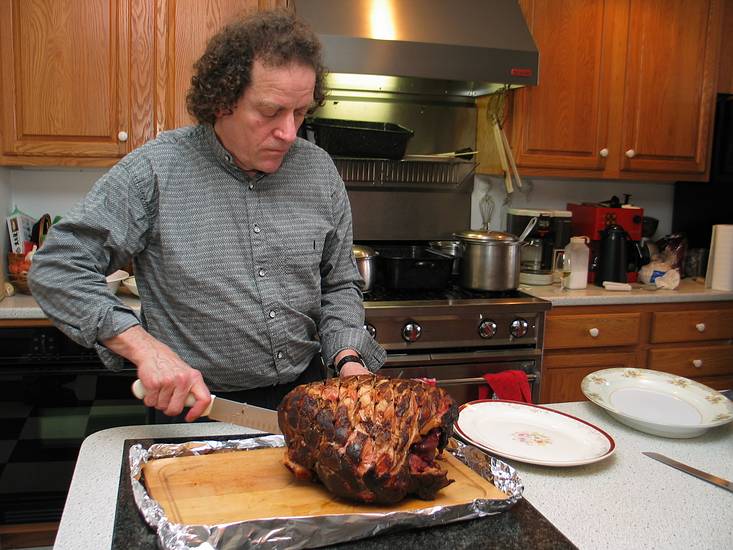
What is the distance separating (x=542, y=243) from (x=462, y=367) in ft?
2.63

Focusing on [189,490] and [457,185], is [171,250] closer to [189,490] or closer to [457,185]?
[189,490]

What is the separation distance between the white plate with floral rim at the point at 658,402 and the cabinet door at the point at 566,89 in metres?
1.62

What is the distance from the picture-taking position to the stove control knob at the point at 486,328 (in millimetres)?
2527

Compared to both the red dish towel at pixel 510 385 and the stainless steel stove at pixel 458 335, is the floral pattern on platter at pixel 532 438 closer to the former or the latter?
the red dish towel at pixel 510 385

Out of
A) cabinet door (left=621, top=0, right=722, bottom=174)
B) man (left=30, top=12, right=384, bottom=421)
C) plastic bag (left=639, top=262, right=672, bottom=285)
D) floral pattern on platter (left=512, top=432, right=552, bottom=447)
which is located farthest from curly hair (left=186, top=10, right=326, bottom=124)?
plastic bag (left=639, top=262, right=672, bottom=285)

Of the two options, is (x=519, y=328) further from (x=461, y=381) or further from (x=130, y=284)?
(x=130, y=284)

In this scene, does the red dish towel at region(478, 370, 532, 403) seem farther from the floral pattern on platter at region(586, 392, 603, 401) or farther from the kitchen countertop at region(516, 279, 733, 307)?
Result: the floral pattern on platter at region(586, 392, 603, 401)

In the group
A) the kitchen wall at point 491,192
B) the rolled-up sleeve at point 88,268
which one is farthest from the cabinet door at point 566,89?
the rolled-up sleeve at point 88,268

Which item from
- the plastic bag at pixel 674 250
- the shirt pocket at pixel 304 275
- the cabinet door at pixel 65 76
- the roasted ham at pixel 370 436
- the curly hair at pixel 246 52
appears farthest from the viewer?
the plastic bag at pixel 674 250

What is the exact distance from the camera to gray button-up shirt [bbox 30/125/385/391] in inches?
51.4

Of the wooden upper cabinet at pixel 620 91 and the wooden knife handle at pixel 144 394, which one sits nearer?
the wooden knife handle at pixel 144 394

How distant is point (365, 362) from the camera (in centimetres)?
143

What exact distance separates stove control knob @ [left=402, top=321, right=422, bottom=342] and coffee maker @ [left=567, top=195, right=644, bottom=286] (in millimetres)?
1065

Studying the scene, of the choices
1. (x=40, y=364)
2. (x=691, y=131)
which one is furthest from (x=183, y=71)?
(x=691, y=131)
